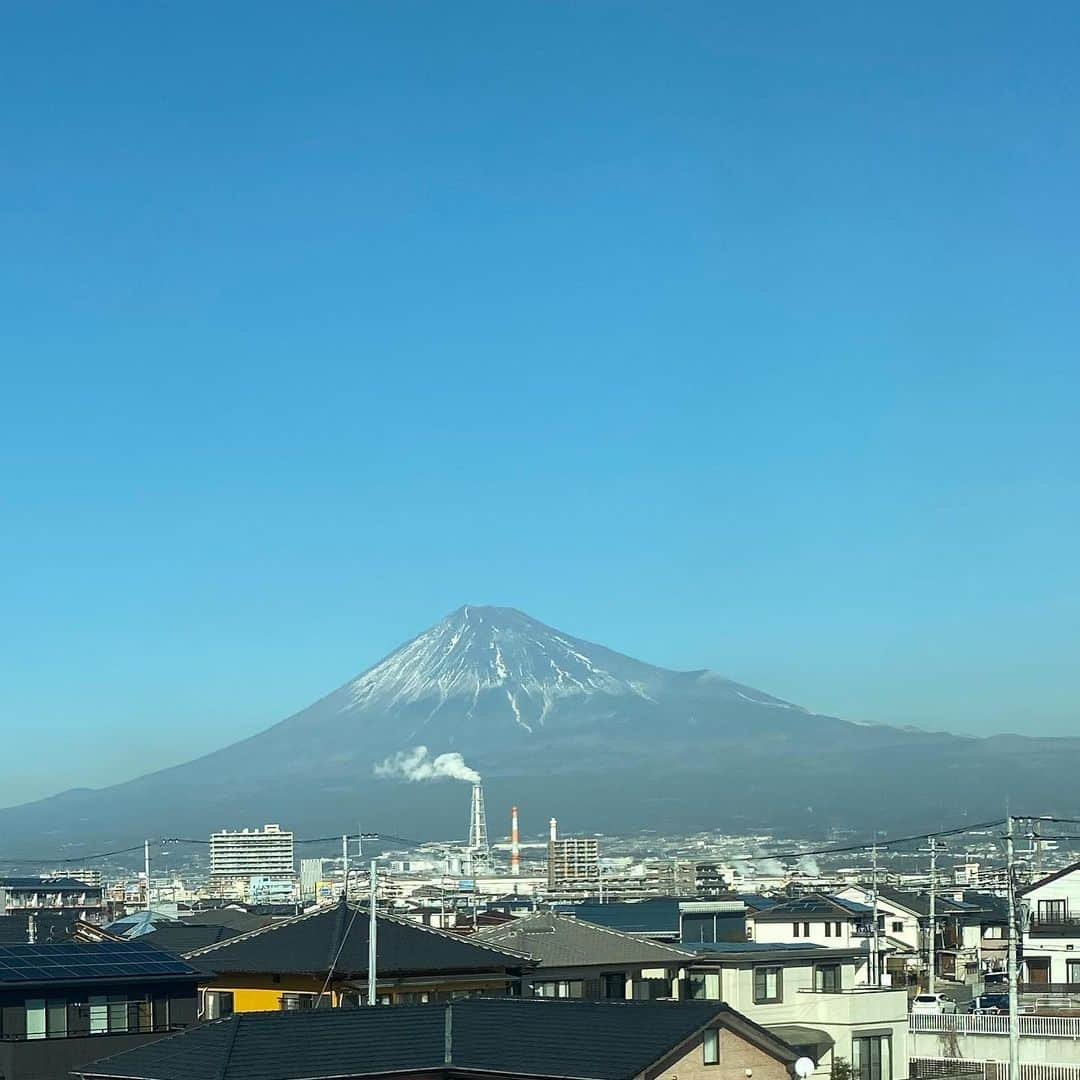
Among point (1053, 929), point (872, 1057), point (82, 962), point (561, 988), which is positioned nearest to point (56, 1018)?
point (82, 962)

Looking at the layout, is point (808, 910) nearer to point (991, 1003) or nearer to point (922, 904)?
point (991, 1003)

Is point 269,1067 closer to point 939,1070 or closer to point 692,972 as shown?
point 692,972

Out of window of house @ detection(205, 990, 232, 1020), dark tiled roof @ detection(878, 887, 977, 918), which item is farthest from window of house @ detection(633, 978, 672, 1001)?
dark tiled roof @ detection(878, 887, 977, 918)

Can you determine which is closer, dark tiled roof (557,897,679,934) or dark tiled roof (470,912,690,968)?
dark tiled roof (470,912,690,968)

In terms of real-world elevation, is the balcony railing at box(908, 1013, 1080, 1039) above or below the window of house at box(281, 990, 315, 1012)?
below

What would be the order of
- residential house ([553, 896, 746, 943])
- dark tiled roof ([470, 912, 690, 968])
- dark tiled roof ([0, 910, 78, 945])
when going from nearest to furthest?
dark tiled roof ([470, 912, 690, 968]) < dark tiled roof ([0, 910, 78, 945]) < residential house ([553, 896, 746, 943])

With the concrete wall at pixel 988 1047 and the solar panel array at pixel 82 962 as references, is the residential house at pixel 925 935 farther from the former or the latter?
the solar panel array at pixel 82 962

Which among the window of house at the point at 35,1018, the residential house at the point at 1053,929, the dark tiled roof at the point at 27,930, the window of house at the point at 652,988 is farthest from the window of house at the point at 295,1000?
the residential house at the point at 1053,929

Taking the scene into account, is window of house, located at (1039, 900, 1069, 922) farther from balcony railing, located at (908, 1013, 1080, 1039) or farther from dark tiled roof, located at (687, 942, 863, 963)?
dark tiled roof, located at (687, 942, 863, 963)

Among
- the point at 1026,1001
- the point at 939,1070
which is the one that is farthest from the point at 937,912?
the point at 939,1070
